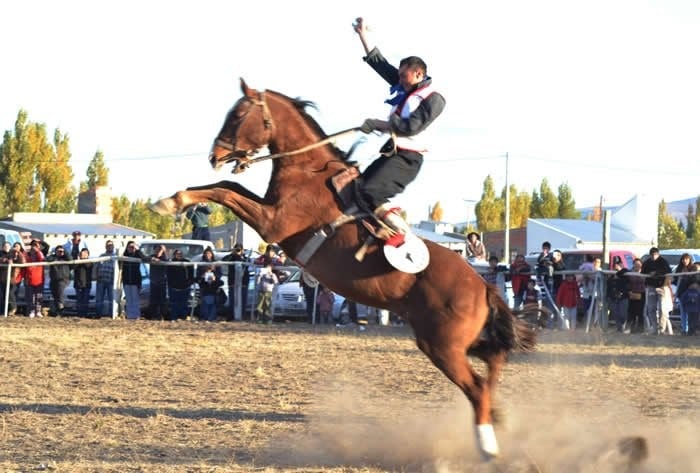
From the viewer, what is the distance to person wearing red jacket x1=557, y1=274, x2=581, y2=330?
20.4 m

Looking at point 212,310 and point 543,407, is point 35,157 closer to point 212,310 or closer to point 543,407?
point 212,310

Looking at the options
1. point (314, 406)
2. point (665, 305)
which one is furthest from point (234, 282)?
point (314, 406)

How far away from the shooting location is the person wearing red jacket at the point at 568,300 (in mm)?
20406

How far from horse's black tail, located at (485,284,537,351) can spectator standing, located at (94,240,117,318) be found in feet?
50.6

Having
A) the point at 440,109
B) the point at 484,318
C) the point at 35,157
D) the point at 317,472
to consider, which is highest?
the point at 35,157

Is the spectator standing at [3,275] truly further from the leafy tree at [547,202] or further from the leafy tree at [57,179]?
the leafy tree at [547,202]

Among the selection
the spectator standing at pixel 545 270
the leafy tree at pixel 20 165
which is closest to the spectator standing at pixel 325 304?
the spectator standing at pixel 545 270

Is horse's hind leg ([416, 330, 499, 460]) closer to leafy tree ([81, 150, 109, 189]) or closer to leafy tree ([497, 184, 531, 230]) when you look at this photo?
leafy tree ([81, 150, 109, 189])

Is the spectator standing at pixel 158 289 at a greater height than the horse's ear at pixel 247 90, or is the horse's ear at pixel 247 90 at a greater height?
the horse's ear at pixel 247 90

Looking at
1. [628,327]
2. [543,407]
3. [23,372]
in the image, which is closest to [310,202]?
[543,407]

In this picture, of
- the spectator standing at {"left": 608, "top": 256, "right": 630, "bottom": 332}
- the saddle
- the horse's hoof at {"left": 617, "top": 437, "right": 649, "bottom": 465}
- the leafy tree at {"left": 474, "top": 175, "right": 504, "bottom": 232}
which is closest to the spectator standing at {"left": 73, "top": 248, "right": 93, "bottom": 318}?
the spectator standing at {"left": 608, "top": 256, "right": 630, "bottom": 332}

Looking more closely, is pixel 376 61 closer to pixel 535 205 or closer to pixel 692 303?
pixel 692 303

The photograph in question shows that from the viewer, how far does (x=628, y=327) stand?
67.3ft

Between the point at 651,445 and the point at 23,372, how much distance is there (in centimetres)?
790
